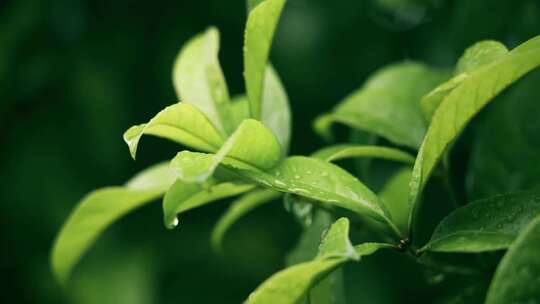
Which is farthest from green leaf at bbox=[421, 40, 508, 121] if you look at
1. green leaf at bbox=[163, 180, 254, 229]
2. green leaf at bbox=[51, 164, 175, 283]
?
green leaf at bbox=[51, 164, 175, 283]

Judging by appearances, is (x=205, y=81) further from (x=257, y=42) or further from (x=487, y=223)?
(x=487, y=223)

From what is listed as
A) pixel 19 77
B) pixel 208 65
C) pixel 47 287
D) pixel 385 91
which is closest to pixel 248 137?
pixel 208 65

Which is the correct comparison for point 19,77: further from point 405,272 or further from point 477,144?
point 477,144

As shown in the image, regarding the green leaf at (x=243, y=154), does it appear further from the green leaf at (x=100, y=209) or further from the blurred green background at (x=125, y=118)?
the blurred green background at (x=125, y=118)

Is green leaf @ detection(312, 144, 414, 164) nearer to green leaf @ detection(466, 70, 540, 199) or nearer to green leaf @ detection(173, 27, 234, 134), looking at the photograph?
green leaf @ detection(173, 27, 234, 134)

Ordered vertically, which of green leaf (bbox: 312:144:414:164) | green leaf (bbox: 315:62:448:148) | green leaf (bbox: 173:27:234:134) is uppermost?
green leaf (bbox: 173:27:234:134)

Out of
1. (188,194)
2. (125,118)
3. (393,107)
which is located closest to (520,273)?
(188,194)
